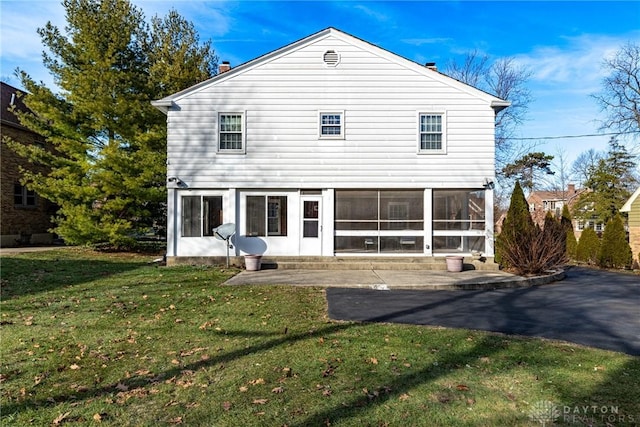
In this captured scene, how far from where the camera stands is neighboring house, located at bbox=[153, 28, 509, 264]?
13516 millimetres

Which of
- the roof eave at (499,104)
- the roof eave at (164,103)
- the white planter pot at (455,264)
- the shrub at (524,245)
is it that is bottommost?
the white planter pot at (455,264)

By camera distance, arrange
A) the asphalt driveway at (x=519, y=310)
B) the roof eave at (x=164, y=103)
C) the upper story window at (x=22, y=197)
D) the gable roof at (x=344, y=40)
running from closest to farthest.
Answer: the asphalt driveway at (x=519, y=310)
the roof eave at (x=164, y=103)
the gable roof at (x=344, y=40)
the upper story window at (x=22, y=197)

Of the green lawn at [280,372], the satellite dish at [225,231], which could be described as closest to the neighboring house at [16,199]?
the satellite dish at [225,231]

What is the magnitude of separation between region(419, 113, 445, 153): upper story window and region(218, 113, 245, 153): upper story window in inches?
239

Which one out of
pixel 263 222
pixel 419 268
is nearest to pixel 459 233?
pixel 419 268

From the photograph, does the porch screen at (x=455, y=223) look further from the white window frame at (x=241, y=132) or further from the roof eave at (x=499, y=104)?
the white window frame at (x=241, y=132)

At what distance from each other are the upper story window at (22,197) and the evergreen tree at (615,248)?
2742 centimetres

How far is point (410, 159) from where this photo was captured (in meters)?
13.6

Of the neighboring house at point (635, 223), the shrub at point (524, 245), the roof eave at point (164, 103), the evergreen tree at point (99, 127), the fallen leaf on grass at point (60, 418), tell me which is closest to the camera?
the fallen leaf on grass at point (60, 418)

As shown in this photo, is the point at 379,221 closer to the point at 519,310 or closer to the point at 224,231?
the point at 224,231

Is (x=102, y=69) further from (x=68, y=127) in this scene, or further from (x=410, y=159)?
(x=410, y=159)

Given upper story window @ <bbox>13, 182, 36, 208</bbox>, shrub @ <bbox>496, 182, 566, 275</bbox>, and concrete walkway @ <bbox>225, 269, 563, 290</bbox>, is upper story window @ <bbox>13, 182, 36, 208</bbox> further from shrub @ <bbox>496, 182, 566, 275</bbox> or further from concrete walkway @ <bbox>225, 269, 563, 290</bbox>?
shrub @ <bbox>496, 182, 566, 275</bbox>

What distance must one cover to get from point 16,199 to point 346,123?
17.6 metres

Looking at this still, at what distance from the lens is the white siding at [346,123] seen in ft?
44.4
